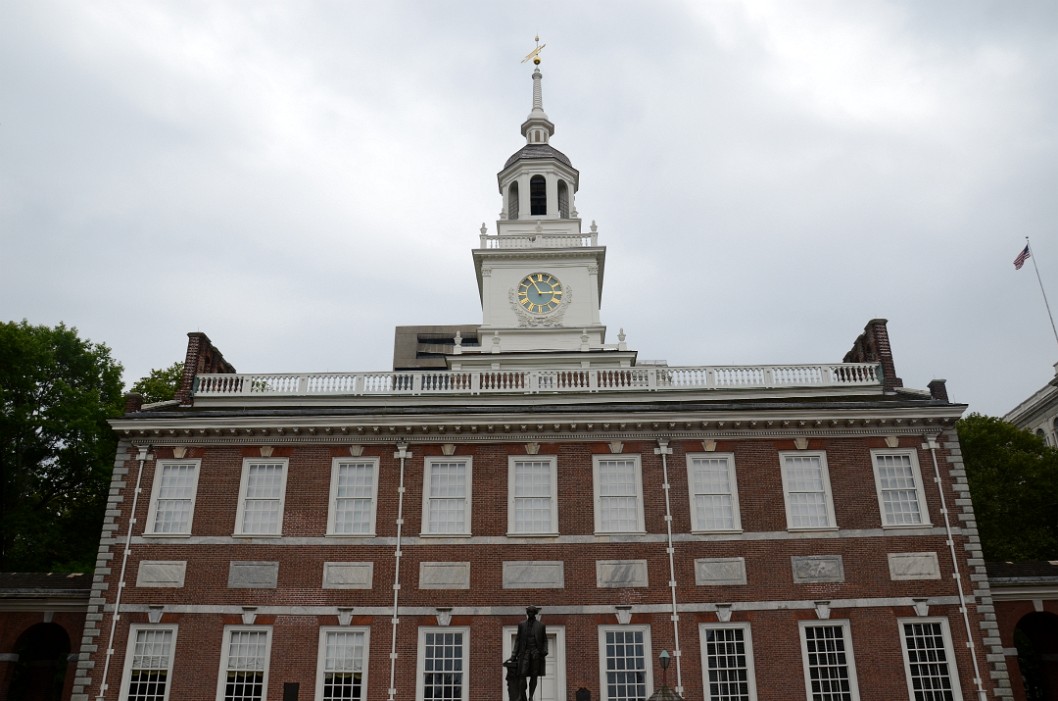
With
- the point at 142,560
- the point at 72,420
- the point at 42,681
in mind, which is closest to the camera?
the point at 142,560

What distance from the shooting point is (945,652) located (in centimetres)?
2434

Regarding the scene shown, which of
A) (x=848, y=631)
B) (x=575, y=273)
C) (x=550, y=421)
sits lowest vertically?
(x=848, y=631)

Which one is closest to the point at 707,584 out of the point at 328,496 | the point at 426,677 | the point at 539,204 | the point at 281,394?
the point at 426,677

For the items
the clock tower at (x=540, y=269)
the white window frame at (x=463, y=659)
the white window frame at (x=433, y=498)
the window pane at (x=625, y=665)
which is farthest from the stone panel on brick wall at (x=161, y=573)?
the clock tower at (x=540, y=269)

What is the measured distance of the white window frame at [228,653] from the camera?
79.6 ft

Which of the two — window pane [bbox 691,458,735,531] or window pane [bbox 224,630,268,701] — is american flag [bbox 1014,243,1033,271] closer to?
window pane [bbox 691,458,735,531]

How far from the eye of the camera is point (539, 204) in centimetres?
4650

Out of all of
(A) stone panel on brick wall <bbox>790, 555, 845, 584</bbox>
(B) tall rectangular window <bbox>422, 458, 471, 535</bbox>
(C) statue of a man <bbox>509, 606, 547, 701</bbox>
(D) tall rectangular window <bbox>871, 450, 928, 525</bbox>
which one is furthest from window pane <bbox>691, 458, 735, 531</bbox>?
(C) statue of a man <bbox>509, 606, 547, 701</bbox>

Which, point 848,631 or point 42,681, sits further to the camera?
point 42,681

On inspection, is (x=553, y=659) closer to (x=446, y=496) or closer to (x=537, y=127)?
(x=446, y=496)

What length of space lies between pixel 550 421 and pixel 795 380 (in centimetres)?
944

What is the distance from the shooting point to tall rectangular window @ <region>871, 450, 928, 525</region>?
25750 mm

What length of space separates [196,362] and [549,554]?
45.9ft

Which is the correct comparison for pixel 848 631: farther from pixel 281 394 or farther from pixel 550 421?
pixel 281 394
